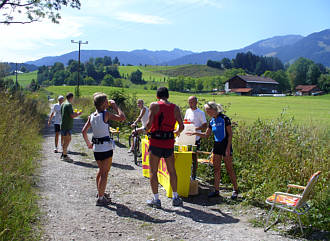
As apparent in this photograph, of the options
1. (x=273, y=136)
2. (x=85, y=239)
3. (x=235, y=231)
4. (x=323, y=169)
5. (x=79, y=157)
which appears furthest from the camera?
(x=79, y=157)

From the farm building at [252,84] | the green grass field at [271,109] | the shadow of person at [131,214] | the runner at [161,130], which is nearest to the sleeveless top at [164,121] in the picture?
the runner at [161,130]

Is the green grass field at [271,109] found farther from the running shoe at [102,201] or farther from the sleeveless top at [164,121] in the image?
the running shoe at [102,201]

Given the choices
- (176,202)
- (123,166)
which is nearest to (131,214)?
(176,202)

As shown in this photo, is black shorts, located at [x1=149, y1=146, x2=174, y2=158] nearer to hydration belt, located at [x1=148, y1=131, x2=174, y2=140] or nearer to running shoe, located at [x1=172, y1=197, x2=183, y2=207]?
hydration belt, located at [x1=148, y1=131, x2=174, y2=140]

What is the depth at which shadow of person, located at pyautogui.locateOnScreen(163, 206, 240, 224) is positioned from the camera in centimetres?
546

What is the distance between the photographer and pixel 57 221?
506cm

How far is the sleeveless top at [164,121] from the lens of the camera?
5.77m

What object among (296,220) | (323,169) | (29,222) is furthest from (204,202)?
(29,222)

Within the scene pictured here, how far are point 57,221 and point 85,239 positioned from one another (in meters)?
0.74

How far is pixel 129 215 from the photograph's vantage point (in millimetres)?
5586

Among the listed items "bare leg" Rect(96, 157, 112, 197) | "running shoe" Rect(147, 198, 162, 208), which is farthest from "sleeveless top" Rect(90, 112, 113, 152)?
"running shoe" Rect(147, 198, 162, 208)

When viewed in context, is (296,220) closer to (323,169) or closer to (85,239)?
(323,169)

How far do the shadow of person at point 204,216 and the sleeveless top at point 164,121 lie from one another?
1136 millimetres

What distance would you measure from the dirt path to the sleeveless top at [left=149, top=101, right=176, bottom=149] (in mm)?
1152
